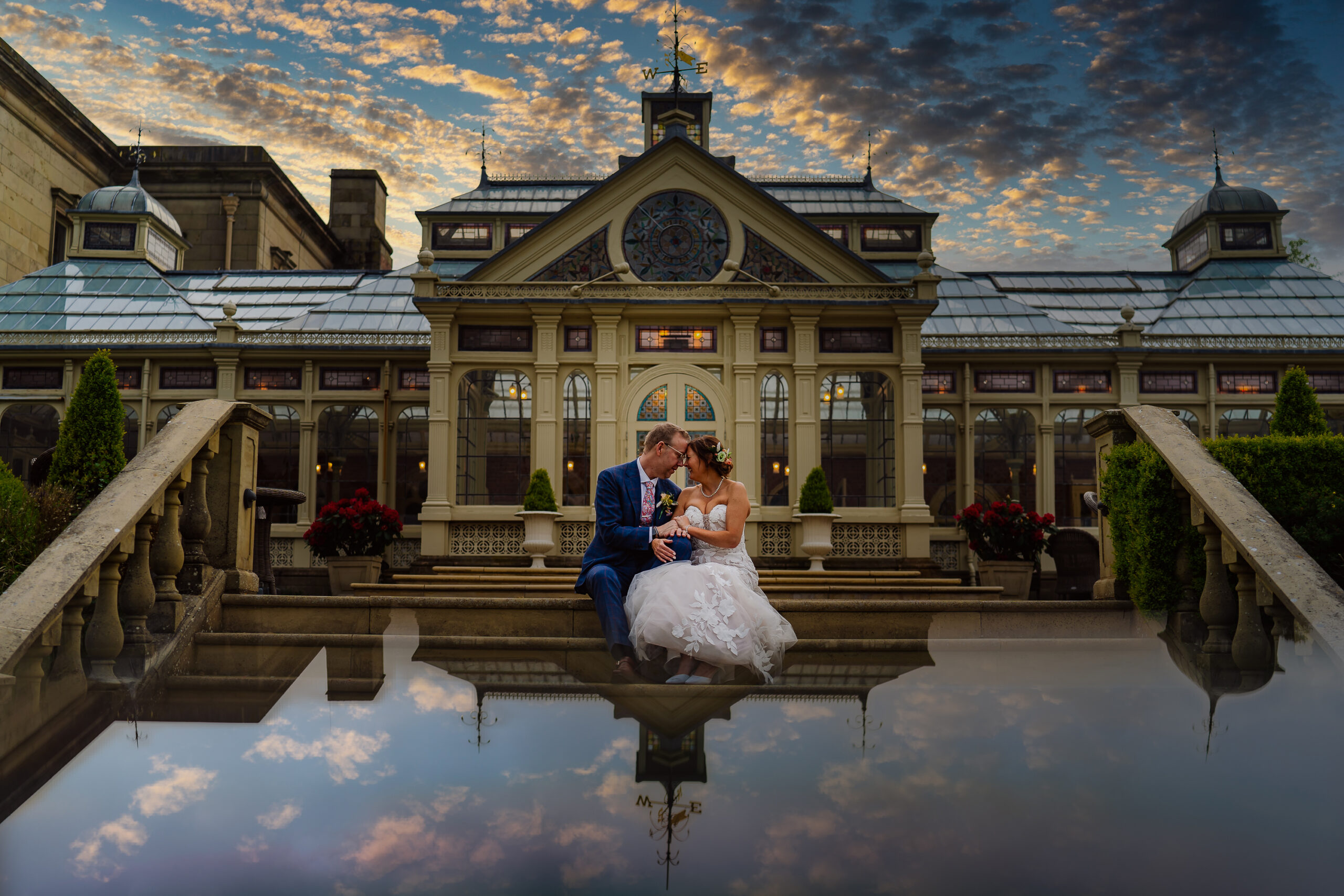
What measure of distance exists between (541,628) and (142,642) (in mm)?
2470

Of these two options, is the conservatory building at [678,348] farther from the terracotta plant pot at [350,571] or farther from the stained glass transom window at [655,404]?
the terracotta plant pot at [350,571]

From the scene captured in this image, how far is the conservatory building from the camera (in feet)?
55.7

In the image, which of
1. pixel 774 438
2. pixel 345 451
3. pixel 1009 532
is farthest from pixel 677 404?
pixel 345 451

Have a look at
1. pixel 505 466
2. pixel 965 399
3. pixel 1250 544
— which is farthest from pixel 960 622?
pixel 965 399

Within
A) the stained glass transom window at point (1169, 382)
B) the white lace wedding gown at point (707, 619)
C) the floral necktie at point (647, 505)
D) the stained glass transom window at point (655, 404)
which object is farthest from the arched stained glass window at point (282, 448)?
the stained glass transom window at point (1169, 382)

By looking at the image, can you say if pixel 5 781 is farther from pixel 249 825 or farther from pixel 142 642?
pixel 142 642

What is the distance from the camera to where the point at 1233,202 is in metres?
26.7

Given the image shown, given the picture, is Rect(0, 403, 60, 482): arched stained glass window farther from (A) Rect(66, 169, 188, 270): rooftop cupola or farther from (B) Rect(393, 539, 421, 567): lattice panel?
(B) Rect(393, 539, 421, 567): lattice panel

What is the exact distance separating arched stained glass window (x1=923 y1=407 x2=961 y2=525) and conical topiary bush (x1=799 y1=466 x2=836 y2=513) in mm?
6493

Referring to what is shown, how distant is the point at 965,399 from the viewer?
68.8 feet

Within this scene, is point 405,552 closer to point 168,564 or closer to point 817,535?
point 817,535

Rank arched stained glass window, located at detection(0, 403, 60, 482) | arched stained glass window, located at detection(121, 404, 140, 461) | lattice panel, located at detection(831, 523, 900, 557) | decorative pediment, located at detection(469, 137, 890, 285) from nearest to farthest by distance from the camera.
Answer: lattice panel, located at detection(831, 523, 900, 557)
decorative pediment, located at detection(469, 137, 890, 285)
arched stained glass window, located at detection(121, 404, 140, 461)
arched stained glass window, located at detection(0, 403, 60, 482)

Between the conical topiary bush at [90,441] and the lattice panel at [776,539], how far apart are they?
35.1 feet

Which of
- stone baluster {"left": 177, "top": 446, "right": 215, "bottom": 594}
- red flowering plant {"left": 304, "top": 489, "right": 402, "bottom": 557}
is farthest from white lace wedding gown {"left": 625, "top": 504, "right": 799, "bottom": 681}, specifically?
red flowering plant {"left": 304, "top": 489, "right": 402, "bottom": 557}
